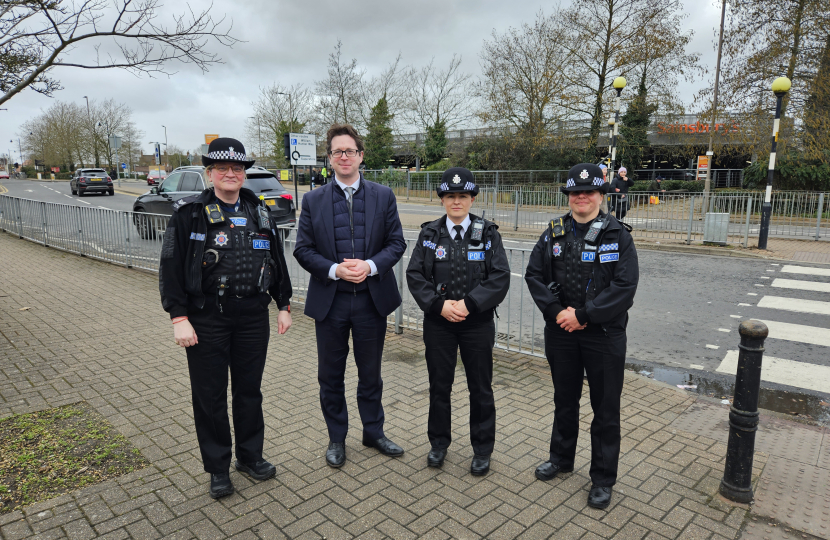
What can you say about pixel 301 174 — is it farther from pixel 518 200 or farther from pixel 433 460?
pixel 433 460

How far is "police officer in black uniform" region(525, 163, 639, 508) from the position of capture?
3.18m

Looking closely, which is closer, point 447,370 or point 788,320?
point 447,370

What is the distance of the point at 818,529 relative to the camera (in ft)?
9.86

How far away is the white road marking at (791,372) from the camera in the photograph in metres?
5.39

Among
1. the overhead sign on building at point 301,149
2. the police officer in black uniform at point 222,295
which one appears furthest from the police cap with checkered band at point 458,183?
the overhead sign on building at point 301,149

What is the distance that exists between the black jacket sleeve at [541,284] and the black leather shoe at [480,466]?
102 cm

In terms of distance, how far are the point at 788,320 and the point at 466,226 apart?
20.5 ft

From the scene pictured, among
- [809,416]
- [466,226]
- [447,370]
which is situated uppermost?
[466,226]

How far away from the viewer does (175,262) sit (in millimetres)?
3121

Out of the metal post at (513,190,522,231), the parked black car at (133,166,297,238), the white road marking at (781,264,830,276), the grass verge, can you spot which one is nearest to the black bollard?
the grass verge

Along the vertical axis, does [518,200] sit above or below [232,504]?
above

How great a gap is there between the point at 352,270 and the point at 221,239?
809mm

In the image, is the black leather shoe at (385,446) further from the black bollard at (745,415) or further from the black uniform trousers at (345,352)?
the black bollard at (745,415)

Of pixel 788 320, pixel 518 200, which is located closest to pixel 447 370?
pixel 788 320
